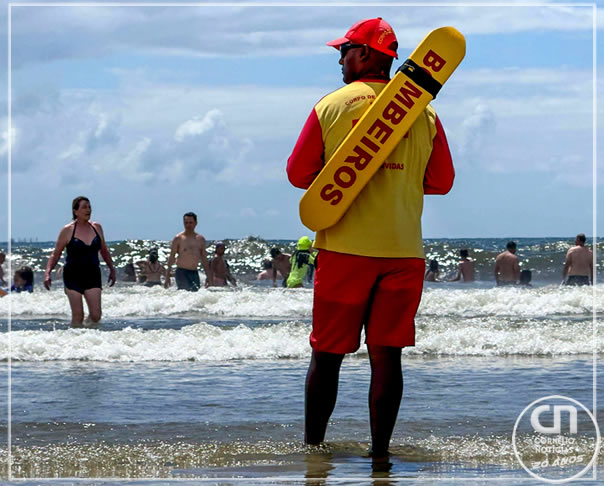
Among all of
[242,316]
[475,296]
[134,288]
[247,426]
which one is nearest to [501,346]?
[247,426]

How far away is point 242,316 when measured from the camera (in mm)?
15883

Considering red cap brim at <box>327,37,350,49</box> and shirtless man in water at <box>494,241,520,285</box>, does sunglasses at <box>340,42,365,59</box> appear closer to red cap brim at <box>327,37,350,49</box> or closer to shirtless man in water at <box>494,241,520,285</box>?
red cap brim at <box>327,37,350,49</box>

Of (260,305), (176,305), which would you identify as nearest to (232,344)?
(260,305)

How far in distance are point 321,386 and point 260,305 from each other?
12055 millimetres

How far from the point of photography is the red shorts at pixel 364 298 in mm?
4043

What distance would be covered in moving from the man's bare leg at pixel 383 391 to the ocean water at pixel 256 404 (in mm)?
126

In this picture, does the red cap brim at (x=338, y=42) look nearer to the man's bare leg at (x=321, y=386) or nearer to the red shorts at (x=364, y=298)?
the red shorts at (x=364, y=298)

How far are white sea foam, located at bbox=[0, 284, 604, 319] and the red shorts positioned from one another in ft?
36.8

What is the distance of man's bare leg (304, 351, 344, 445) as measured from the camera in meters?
4.27

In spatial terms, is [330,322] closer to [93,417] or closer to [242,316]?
[93,417]

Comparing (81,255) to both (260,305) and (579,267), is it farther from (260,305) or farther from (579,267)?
(579,267)

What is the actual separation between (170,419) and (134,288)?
15899mm

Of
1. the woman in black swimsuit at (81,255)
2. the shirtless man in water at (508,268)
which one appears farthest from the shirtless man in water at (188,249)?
the shirtless man in water at (508,268)

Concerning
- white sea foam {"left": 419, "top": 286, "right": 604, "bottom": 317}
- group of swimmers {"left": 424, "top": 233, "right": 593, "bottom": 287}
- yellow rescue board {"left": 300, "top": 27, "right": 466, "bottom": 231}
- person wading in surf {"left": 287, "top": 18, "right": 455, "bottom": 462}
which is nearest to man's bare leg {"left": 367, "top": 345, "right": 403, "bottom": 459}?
person wading in surf {"left": 287, "top": 18, "right": 455, "bottom": 462}
